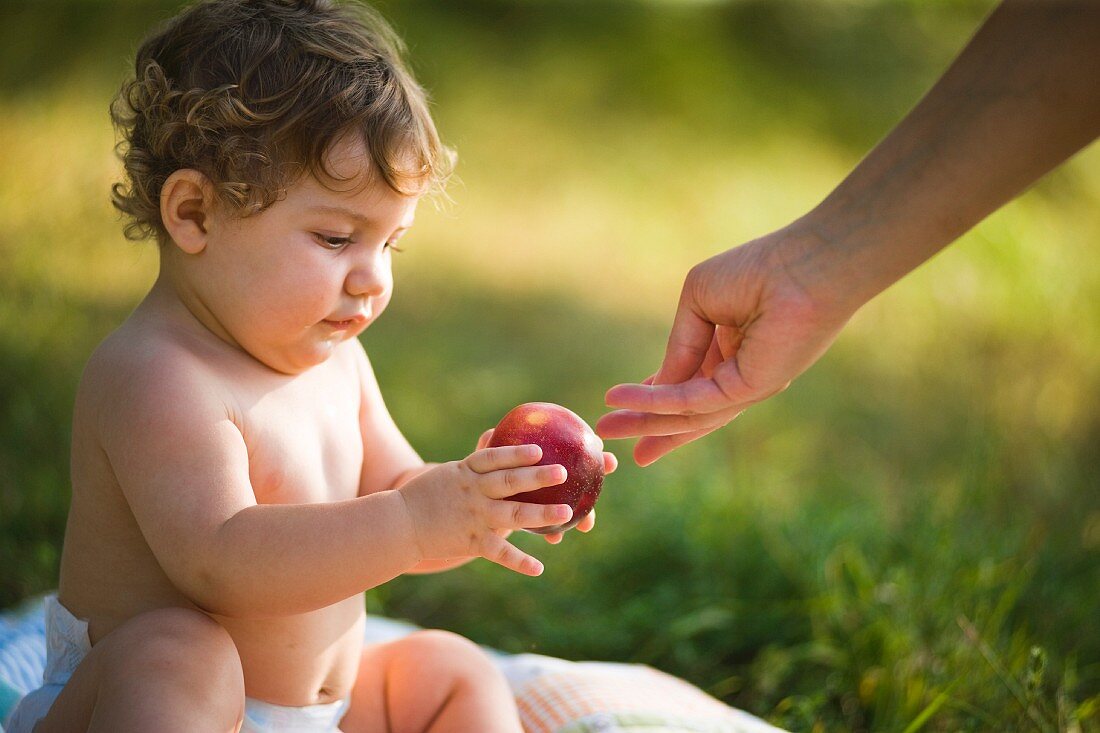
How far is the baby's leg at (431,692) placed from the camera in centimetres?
188

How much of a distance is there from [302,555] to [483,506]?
10.8 inches

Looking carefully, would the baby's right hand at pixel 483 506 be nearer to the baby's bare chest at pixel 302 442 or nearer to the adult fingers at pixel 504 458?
the adult fingers at pixel 504 458

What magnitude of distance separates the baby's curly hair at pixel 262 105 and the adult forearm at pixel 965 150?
2.32 ft

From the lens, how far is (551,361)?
4.86 metres

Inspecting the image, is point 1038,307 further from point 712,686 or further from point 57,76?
point 57,76

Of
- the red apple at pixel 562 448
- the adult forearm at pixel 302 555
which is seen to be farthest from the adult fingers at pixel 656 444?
the adult forearm at pixel 302 555

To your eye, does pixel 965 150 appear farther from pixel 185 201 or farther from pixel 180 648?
pixel 180 648

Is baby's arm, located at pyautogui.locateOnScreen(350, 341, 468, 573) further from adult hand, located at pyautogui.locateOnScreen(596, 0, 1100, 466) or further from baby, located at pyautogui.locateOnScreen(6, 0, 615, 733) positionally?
adult hand, located at pyautogui.locateOnScreen(596, 0, 1100, 466)

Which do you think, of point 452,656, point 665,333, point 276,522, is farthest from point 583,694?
point 665,333

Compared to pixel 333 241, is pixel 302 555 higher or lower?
lower

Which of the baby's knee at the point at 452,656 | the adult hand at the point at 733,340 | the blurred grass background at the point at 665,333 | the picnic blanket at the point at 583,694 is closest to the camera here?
the adult hand at the point at 733,340

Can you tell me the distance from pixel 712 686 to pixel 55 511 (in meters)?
1.84

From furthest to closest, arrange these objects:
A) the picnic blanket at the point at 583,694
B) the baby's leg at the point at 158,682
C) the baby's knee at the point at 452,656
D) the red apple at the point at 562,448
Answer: the picnic blanket at the point at 583,694, the baby's knee at the point at 452,656, the red apple at the point at 562,448, the baby's leg at the point at 158,682

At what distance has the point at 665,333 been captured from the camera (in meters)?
5.33
